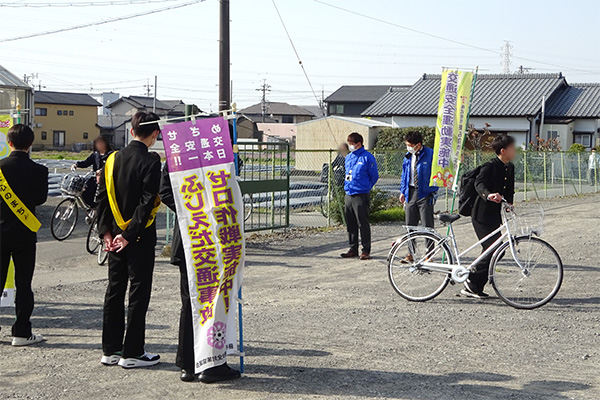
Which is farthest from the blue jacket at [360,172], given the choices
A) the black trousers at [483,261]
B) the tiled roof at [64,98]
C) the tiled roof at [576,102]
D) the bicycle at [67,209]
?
the tiled roof at [64,98]

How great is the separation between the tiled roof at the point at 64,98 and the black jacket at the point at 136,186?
65.8 m

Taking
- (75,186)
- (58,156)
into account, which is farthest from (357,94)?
(75,186)

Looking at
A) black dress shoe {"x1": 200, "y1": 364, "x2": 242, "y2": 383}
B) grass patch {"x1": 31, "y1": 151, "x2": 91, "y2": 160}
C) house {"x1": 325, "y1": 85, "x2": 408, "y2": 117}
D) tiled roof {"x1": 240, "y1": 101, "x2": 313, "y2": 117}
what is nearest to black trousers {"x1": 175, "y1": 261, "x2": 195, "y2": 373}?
black dress shoe {"x1": 200, "y1": 364, "x2": 242, "y2": 383}

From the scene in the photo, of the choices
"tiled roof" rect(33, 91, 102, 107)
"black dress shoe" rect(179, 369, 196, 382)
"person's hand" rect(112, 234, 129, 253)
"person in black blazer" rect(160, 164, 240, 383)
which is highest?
"tiled roof" rect(33, 91, 102, 107)

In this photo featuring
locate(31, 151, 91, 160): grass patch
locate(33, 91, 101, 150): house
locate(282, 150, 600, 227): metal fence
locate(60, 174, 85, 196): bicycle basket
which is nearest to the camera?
locate(60, 174, 85, 196): bicycle basket

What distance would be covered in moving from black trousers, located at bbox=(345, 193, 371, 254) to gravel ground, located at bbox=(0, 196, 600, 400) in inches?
27.4

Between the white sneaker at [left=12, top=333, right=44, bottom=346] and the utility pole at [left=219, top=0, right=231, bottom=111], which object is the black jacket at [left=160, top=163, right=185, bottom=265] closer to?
the white sneaker at [left=12, top=333, right=44, bottom=346]

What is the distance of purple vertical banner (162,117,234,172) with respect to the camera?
474 cm

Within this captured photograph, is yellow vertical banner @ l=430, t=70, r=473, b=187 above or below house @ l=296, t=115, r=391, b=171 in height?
below

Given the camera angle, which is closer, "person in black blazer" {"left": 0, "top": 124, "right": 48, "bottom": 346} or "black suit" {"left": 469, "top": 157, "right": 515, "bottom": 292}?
"person in black blazer" {"left": 0, "top": 124, "right": 48, "bottom": 346}

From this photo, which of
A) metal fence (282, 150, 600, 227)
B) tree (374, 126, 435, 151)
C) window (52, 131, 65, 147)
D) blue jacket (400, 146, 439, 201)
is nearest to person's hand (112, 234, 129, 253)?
blue jacket (400, 146, 439, 201)

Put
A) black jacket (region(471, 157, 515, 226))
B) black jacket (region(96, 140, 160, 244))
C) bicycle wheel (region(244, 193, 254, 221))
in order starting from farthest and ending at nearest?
bicycle wheel (region(244, 193, 254, 221)), black jacket (region(471, 157, 515, 226)), black jacket (region(96, 140, 160, 244))

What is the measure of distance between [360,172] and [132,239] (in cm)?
566

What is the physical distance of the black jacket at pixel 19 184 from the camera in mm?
5910
